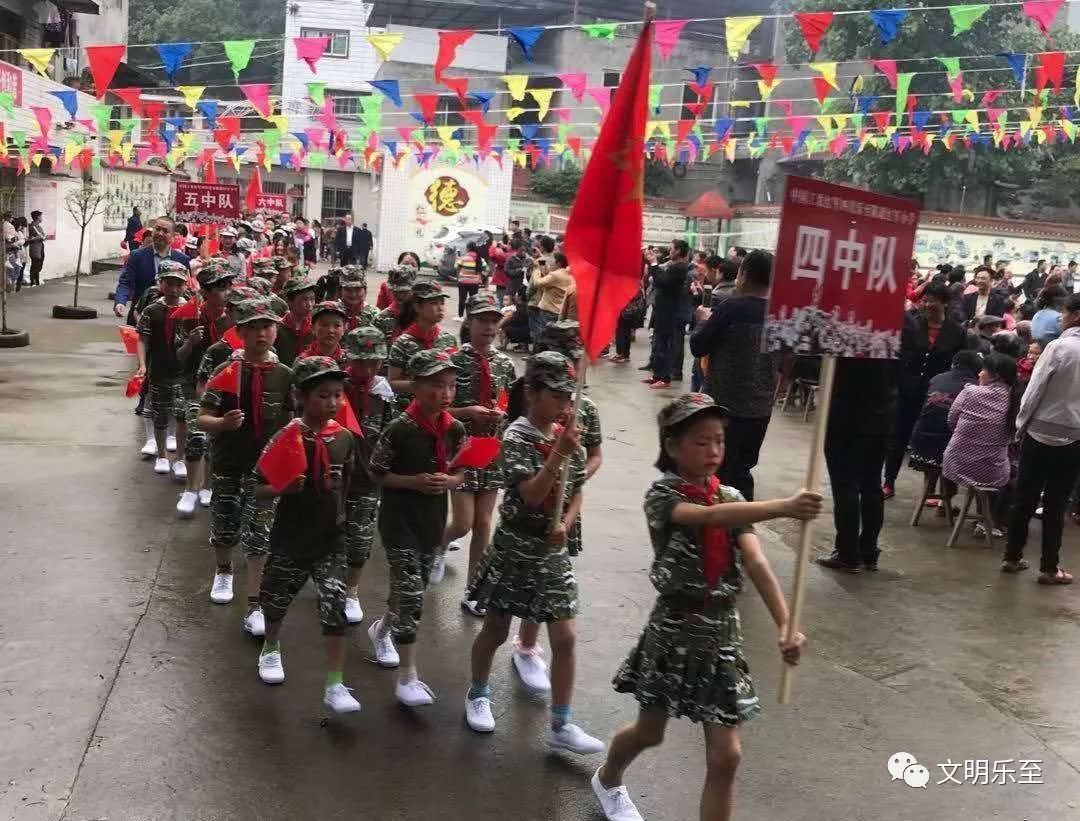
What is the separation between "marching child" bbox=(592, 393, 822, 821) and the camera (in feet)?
11.6

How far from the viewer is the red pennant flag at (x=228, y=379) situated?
18.6ft

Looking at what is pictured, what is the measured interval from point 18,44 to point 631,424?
19768mm

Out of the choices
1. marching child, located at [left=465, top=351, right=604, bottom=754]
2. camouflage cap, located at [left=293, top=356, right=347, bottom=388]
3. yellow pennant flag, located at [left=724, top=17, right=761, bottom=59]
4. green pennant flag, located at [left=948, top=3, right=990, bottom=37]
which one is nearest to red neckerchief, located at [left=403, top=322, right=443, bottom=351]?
camouflage cap, located at [left=293, top=356, right=347, bottom=388]

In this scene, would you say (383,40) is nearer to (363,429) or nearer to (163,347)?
(163,347)

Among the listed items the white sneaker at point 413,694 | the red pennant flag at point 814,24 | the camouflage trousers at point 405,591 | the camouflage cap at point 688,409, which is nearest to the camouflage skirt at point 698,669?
the camouflage cap at point 688,409

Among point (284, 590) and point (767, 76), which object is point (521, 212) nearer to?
point (767, 76)

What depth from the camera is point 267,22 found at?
61344 mm

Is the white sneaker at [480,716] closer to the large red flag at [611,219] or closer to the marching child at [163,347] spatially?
the large red flag at [611,219]

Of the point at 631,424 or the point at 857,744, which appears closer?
the point at 857,744

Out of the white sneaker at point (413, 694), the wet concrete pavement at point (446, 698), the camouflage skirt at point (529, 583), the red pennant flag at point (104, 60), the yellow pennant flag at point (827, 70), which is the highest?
the yellow pennant flag at point (827, 70)

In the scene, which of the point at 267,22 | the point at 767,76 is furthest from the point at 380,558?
the point at 267,22

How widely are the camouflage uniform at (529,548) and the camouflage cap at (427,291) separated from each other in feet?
7.52

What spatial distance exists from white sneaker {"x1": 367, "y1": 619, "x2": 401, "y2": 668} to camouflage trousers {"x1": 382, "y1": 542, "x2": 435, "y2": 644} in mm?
586

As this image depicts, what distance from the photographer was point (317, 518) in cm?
474
